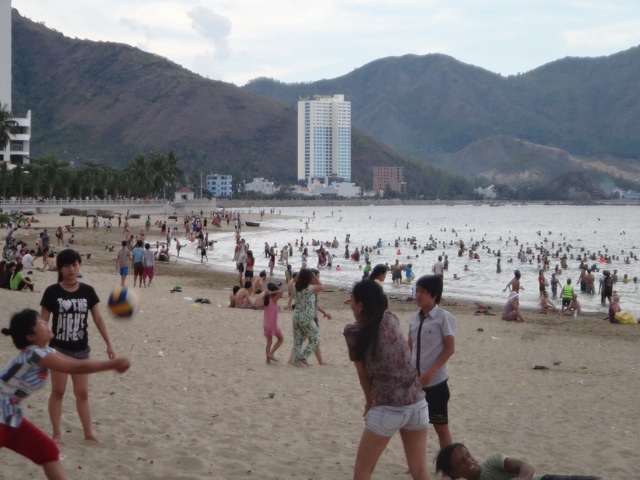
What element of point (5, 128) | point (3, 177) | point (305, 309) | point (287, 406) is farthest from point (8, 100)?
point (287, 406)

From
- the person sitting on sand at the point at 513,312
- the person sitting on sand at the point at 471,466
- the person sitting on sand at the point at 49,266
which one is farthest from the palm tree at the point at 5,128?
the person sitting on sand at the point at 471,466

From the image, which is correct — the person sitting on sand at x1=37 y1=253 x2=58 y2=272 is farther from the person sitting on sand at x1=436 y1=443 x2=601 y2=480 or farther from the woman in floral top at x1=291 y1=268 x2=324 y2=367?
the person sitting on sand at x1=436 y1=443 x2=601 y2=480

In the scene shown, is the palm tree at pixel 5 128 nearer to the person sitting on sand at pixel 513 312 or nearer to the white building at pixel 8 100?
the white building at pixel 8 100

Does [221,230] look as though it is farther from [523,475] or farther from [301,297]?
[523,475]

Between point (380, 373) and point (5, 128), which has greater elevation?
point (5, 128)

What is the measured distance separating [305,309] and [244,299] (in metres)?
7.56

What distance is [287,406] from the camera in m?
8.33

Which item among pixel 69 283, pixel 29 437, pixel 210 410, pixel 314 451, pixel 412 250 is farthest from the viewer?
pixel 412 250

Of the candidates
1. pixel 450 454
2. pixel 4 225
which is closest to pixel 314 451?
pixel 450 454

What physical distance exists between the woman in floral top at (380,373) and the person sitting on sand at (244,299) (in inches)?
492

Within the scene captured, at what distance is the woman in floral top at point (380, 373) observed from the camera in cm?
464

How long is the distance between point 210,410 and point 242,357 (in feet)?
10.9

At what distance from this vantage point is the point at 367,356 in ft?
15.6

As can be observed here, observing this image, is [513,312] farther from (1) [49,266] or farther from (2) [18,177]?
(2) [18,177]
